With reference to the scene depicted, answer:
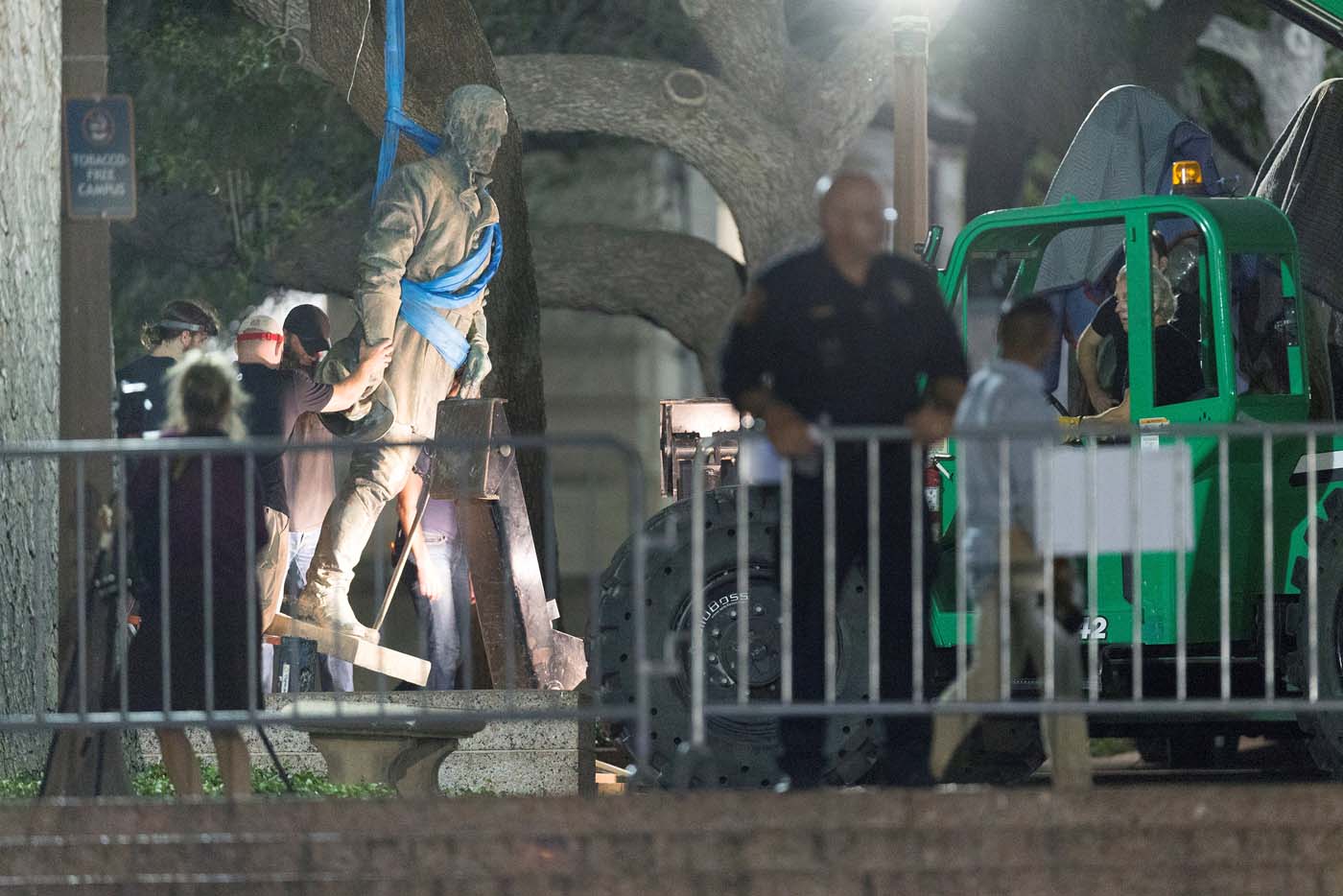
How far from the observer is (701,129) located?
16.8 metres

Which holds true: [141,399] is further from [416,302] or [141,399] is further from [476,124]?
[476,124]

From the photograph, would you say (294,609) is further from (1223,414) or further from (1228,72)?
(1228,72)

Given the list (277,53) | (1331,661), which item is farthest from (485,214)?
(277,53)

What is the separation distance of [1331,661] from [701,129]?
8.66 metres

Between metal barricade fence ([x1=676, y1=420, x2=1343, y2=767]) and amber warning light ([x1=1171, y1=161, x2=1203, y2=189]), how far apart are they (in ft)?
3.89

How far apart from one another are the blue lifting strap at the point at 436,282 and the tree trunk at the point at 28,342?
1.74 metres

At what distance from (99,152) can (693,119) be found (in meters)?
7.99

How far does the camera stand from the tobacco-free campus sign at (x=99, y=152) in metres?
9.14

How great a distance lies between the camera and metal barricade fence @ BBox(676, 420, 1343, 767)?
284 inches

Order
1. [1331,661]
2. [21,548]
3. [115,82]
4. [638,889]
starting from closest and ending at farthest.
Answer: [638,889] → [1331,661] → [21,548] → [115,82]

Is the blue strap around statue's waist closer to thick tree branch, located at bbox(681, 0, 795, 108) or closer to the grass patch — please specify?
the grass patch

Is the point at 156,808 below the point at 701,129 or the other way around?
below

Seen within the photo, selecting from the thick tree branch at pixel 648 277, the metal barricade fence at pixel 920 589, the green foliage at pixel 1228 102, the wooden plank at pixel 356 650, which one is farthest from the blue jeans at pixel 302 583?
the green foliage at pixel 1228 102

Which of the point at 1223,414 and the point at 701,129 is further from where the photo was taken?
the point at 701,129
